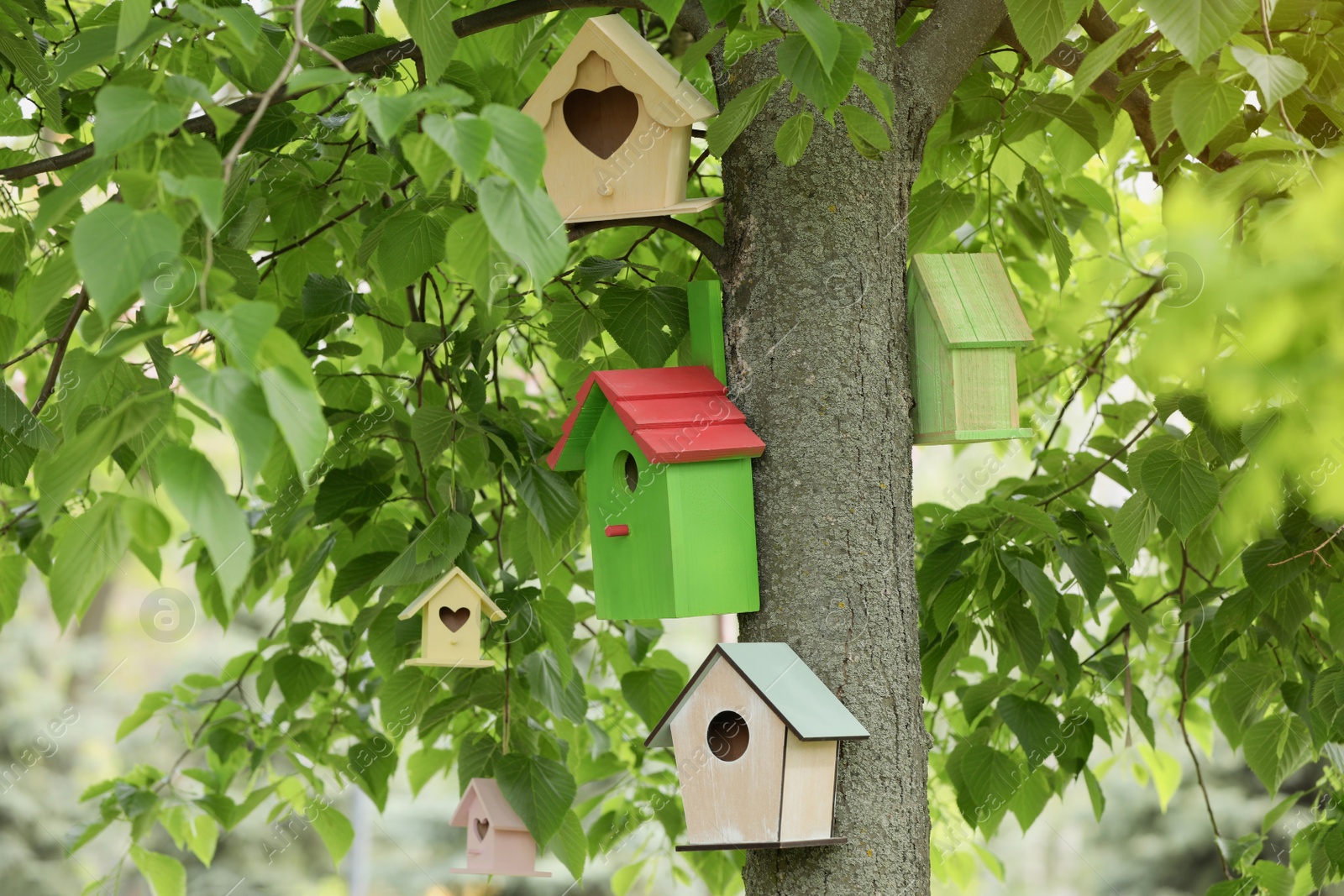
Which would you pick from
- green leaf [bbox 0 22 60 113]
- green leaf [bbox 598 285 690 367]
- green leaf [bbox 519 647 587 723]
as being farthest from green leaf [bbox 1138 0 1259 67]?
green leaf [bbox 0 22 60 113]

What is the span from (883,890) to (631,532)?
0.52 meters

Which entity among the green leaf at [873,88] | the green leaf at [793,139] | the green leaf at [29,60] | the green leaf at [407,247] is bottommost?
the green leaf at [407,247]

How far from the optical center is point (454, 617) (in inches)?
58.7

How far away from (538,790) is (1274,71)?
4.05ft

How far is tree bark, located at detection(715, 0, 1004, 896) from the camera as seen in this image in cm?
126

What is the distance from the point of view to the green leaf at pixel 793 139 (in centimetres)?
119

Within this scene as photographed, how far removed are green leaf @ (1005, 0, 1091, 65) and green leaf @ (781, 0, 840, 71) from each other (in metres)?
0.28

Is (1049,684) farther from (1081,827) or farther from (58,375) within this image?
(1081,827)

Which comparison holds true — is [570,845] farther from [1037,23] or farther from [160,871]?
[1037,23]

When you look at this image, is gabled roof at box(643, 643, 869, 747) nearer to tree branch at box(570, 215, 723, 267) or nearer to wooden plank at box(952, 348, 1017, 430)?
→ wooden plank at box(952, 348, 1017, 430)

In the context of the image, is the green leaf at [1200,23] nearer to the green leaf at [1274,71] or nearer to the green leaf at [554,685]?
the green leaf at [1274,71]

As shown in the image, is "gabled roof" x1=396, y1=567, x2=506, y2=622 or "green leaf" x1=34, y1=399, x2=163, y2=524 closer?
"green leaf" x1=34, y1=399, x2=163, y2=524

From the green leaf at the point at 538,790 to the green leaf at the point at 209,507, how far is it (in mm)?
905

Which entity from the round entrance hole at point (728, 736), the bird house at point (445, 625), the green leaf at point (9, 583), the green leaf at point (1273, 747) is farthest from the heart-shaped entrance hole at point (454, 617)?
the green leaf at point (1273, 747)
